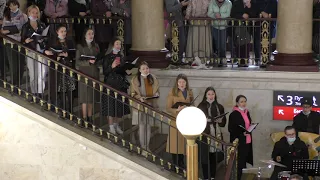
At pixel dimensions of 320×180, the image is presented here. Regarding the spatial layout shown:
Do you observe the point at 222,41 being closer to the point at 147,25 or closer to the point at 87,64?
the point at 147,25

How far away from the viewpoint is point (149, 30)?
1544 centimetres

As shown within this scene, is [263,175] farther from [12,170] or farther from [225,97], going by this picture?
[12,170]

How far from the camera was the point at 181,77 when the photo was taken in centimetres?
1275

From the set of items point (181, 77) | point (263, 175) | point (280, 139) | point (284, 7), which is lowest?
point (263, 175)

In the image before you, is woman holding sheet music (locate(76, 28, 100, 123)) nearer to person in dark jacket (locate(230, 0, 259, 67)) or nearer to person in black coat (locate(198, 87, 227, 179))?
person in black coat (locate(198, 87, 227, 179))

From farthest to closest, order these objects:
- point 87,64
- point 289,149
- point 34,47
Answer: point 87,64 < point 289,149 < point 34,47

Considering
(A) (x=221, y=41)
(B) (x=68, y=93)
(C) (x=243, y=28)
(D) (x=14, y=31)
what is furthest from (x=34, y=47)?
(C) (x=243, y=28)

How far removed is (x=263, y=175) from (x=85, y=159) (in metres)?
4.13

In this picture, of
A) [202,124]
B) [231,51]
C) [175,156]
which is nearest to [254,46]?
[231,51]

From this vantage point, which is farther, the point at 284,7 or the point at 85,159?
the point at 284,7

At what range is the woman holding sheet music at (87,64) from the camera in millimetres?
12805

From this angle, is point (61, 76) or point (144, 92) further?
point (144, 92)

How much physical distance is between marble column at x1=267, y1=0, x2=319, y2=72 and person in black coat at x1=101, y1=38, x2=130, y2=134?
337 centimetres

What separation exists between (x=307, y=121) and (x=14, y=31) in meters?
5.41
